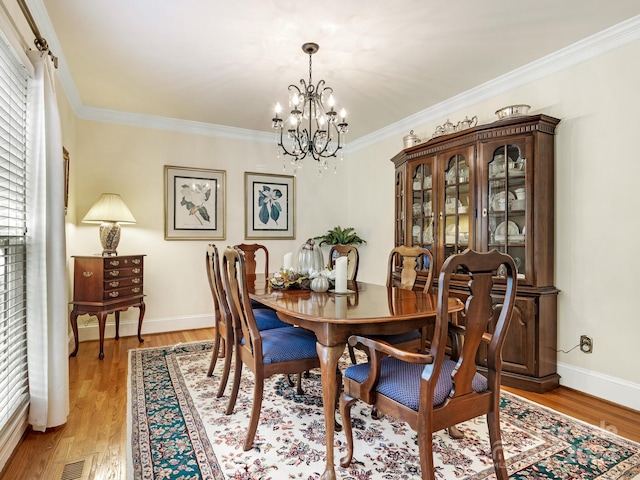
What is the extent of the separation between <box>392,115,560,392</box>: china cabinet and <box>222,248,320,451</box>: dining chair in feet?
5.53

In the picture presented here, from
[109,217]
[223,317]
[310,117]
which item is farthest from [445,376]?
[109,217]

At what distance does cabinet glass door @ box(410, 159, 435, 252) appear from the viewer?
3.46 metres

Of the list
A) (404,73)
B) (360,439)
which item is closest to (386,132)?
(404,73)

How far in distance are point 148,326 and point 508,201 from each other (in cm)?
395

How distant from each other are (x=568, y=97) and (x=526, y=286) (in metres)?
1.49

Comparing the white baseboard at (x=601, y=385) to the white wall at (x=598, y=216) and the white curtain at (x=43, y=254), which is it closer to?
the white wall at (x=598, y=216)

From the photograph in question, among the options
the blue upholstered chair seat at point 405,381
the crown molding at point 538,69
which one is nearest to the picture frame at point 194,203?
the crown molding at point 538,69

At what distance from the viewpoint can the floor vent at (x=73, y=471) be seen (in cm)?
166

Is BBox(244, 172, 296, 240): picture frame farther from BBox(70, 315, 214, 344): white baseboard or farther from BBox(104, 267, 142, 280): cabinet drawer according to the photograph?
BBox(104, 267, 142, 280): cabinet drawer

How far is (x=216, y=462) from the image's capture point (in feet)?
5.81

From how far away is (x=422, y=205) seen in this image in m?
3.57

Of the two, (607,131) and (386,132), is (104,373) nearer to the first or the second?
(386,132)

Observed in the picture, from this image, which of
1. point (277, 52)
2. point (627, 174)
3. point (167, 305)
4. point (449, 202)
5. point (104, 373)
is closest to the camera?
point (627, 174)

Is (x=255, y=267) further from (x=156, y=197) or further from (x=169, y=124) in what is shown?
(x=169, y=124)
